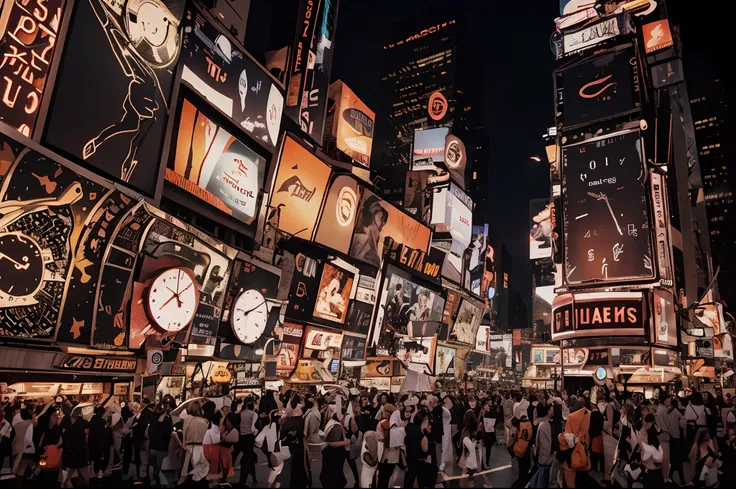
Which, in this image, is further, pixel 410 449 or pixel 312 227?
pixel 312 227

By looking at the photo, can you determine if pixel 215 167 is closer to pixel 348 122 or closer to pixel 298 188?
pixel 298 188

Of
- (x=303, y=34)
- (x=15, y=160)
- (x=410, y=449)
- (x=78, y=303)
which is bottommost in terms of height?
(x=410, y=449)

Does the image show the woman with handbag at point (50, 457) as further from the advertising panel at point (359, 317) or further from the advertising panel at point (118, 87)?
the advertising panel at point (359, 317)

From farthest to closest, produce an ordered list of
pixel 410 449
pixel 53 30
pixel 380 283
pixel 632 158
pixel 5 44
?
pixel 632 158
pixel 380 283
pixel 53 30
pixel 5 44
pixel 410 449

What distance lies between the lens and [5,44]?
1448 cm

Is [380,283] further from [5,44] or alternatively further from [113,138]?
[5,44]

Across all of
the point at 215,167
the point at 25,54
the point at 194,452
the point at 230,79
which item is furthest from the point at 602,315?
the point at 25,54

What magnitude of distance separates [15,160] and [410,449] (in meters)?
12.5

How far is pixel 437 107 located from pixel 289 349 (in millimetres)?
49376

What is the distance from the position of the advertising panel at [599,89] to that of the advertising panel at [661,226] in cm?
750

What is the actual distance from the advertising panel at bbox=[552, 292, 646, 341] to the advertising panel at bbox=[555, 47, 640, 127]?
1663 cm

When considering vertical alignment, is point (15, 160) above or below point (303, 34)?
below

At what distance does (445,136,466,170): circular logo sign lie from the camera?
62.4m

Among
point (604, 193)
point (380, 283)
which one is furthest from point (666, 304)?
point (380, 283)
